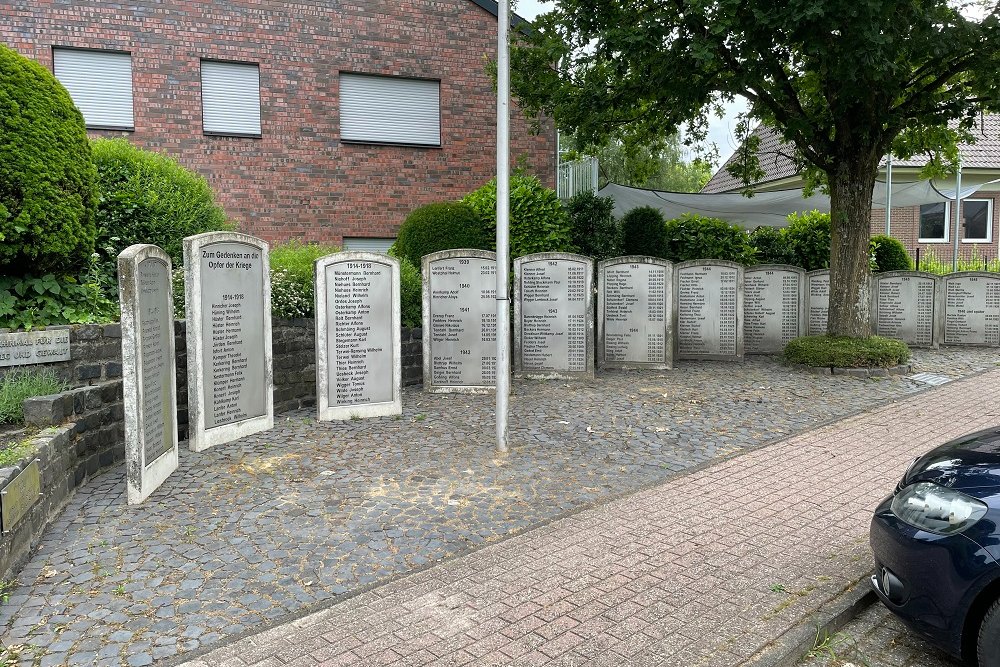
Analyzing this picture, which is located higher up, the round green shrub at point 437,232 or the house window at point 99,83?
the house window at point 99,83

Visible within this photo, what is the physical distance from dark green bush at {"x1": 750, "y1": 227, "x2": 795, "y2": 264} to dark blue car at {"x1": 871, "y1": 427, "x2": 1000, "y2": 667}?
12.8 metres

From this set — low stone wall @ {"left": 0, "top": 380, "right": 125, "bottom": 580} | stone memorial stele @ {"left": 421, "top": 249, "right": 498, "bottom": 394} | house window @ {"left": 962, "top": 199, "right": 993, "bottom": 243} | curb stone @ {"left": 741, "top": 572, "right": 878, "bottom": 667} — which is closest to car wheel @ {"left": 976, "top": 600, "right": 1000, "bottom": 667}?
curb stone @ {"left": 741, "top": 572, "right": 878, "bottom": 667}

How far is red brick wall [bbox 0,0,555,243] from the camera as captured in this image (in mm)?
14438

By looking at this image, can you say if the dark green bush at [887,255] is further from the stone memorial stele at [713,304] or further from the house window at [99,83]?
the house window at [99,83]

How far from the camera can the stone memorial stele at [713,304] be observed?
40.7ft

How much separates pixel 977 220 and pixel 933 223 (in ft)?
5.12

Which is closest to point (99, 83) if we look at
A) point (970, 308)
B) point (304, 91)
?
point (304, 91)

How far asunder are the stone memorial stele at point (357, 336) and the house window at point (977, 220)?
2654 cm

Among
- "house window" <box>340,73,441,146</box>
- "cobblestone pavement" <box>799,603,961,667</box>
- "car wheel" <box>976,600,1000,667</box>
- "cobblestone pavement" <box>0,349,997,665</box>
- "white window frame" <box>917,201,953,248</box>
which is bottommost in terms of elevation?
"cobblestone pavement" <box>799,603,961,667</box>

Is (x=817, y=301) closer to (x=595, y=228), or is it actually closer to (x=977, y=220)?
(x=595, y=228)

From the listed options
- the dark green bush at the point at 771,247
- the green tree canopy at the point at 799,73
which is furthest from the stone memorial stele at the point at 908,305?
the green tree canopy at the point at 799,73

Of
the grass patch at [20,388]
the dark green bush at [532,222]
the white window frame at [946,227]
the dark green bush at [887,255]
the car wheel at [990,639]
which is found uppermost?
the white window frame at [946,227]

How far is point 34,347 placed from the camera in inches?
227

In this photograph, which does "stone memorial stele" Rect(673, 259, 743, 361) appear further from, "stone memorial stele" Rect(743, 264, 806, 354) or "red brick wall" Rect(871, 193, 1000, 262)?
"red brick wall" Rect(871, 193, 1000, 262)
